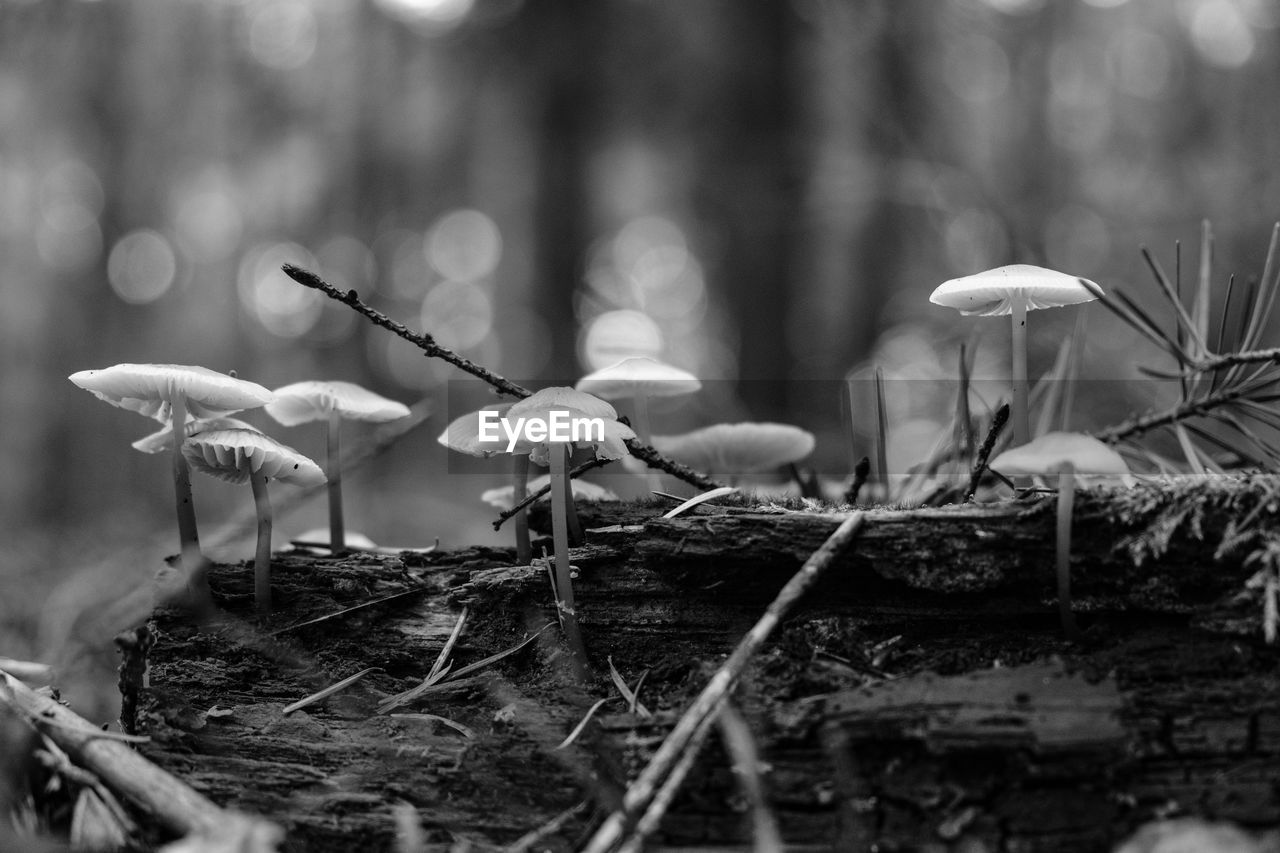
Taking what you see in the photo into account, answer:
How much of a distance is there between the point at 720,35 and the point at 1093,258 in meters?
2.95

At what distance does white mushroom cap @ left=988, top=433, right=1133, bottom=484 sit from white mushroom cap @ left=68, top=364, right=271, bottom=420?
1478mm

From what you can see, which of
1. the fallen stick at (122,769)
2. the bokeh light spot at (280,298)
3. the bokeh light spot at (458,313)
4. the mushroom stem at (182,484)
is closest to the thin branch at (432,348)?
the mushroom stem at (182,484)

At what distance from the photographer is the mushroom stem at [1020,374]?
1.70 m

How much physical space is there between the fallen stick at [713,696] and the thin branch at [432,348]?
46 cm

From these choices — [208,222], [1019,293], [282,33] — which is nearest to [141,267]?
[208,222]

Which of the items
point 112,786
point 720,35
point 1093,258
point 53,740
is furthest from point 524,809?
point 720,35

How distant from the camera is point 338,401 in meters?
2.03

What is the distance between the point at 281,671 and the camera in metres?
1.64

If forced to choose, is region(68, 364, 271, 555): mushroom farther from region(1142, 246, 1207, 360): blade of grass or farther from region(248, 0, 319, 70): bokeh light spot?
region(248, 0, 319, 70): bokeh light spot

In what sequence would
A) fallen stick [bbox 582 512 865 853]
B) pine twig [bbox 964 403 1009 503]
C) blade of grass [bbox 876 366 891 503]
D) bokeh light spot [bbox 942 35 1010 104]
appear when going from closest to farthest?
1. fallen stick [bbox 582 512 865 853]
2. pine twig [bbox 964 403 1009 503]
3. blade of grass [bbox 876 366 891 503]
4. bokeh light spot [bbox 942 35 1010 104]

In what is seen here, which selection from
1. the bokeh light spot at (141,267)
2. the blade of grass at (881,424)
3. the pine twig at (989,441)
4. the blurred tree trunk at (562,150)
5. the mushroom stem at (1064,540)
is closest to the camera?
the mushroom stem at (1064,540)

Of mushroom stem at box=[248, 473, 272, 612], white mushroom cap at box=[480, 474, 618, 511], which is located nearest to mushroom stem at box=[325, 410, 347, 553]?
mushroom stem at box=[248, 473, 272, 612]

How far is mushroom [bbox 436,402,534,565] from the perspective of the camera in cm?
167

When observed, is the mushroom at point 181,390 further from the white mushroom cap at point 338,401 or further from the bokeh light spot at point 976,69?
the bokeh light spot at point 976,69
